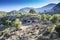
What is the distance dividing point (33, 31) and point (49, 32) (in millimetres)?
8349

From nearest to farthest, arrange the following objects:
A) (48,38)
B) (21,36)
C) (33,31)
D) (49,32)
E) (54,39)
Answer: (54,39), (48,38), (49,32), (21,36), (33,31)

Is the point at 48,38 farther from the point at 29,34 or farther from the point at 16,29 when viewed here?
the point at 16,29

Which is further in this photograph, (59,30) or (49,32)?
(49,32)

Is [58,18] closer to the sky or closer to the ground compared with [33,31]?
closer to the sky

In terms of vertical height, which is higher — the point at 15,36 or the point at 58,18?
the point at 58,18

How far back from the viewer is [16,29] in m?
45.6

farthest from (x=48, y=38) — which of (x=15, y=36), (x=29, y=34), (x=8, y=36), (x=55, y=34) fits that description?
(x=8, y=36)

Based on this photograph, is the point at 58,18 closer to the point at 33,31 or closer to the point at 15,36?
the point at 33,31

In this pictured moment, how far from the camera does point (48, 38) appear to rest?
3188 centimetres

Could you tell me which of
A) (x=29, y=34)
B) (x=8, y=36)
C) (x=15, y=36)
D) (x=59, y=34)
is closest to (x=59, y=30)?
(x=59, y=34)

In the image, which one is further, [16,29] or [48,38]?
[16,29]

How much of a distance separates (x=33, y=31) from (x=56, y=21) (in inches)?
261

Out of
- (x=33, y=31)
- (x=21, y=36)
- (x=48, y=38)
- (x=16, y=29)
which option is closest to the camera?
(x=48, y=38)

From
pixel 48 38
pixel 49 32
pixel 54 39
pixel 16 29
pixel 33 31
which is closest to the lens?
pixel 54 39
